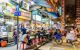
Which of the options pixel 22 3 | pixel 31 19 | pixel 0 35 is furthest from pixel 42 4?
pixel 0 35

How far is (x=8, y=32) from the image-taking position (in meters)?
22.0

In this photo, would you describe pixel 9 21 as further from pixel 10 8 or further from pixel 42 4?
pixel 42 4

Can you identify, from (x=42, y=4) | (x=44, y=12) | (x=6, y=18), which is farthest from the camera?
(x=44, y=12)

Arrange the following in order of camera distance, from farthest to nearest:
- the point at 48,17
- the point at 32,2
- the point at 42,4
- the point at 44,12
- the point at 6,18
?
the point at 48,17 → the point at 44,12 → the point at 42,4 → the point at 32,2 → the point at 6,18

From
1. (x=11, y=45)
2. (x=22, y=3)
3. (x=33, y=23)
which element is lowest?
(x=11, y=45)

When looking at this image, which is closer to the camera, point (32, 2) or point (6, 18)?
point (6, 18)

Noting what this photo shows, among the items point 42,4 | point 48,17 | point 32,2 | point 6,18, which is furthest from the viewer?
point 48,17

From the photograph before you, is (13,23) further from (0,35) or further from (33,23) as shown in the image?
(33,23)

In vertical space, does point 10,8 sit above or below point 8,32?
above

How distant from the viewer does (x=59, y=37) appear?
2945cm

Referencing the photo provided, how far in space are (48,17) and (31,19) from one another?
263 inches

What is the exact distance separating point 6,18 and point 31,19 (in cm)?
370

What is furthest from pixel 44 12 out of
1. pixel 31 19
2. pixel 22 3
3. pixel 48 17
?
pixel 22 3

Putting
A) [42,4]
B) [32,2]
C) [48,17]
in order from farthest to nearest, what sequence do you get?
1. [48,17]
2. [42,4]
3. [32,2]
